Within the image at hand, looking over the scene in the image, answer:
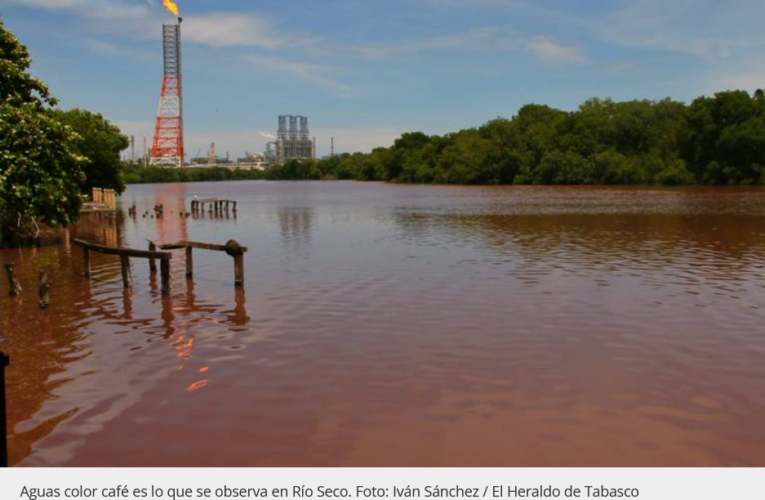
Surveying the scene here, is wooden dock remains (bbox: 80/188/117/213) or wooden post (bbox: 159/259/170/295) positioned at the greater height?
wooden dock remains (bbox: 80/188/117/213)

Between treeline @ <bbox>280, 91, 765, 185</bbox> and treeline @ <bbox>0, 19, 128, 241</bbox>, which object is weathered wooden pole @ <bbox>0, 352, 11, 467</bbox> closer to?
treeline @ <bbox>0, 19, 128, 241</bbox>

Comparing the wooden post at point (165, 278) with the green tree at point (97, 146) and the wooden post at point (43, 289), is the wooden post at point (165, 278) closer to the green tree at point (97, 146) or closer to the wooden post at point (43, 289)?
A: the wooden post at point (43, 289)

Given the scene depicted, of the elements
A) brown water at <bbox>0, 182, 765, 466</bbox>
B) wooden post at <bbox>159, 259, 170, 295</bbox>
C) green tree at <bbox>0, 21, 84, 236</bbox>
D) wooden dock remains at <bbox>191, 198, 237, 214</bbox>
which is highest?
green tree at <bbox>0, 21, 84, 236</bbox>

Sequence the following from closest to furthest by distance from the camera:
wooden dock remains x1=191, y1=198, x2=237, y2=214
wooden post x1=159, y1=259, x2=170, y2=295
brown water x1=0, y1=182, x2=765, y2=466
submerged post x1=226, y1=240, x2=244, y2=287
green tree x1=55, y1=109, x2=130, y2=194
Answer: brown water x1=0, y1=182, x2=765, y2=466, wooden post x1=159, y1=259, x2=170, y2=295, submerged post x1=226, y1=240, x2=244, y2=287, green tree x1=55, y1=109, x2=130, y2=194, wooden dock remains x1=191, y1=198, x2=237, y2=214

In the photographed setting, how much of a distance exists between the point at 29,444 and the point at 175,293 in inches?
458

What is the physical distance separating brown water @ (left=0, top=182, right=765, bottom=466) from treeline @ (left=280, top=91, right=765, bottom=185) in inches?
3165

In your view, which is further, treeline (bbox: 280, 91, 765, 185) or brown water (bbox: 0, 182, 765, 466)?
treeline (bbox: 280, 91, 765, 185)

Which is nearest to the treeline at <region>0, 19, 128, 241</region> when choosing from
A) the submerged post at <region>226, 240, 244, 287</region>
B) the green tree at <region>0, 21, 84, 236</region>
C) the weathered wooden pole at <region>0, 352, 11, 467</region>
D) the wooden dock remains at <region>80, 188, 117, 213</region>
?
the green tree at <region>0, 21, 84, 236</region>

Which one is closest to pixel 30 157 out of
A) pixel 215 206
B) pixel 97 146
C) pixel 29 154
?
pixel 29 154

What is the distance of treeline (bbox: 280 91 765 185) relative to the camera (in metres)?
96.9

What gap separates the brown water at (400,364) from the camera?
9.15 metres

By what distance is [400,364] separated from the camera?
1271 cm

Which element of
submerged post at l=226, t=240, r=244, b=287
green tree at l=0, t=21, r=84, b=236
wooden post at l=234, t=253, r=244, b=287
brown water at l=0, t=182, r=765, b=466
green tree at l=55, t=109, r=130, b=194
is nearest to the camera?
brown water at l=0, t=182, r=765, b=466
